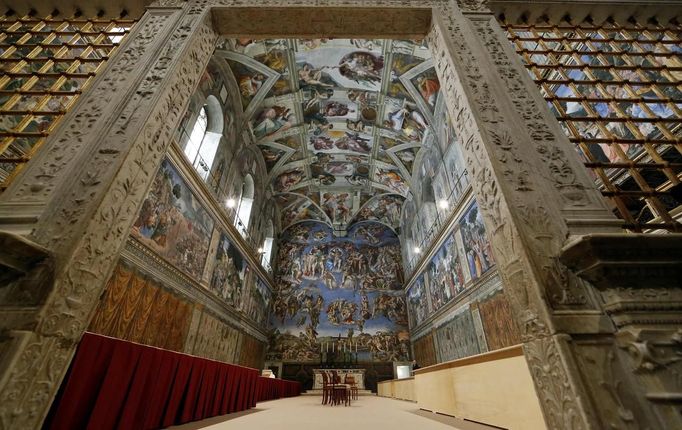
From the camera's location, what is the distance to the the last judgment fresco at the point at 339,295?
15695 mm

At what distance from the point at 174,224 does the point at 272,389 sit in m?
5.86

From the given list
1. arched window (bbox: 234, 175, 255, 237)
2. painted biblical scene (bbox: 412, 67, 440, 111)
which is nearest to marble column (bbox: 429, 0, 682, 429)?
painted biblical scene (bbox: 412, 67, 440, 111)

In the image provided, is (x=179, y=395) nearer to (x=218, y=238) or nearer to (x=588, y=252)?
(x=588, y=252)

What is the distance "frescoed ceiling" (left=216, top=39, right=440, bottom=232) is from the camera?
10.5m

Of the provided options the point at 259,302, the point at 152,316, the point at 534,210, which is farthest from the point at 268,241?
the point at 534,210

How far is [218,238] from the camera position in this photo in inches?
392

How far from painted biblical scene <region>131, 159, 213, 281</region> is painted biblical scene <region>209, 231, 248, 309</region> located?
39.0 inches

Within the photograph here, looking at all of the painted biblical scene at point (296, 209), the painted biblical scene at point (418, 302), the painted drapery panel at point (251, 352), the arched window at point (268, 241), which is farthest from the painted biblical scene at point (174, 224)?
the painted biblical scene at point (418, 302)

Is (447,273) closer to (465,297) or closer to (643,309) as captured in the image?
(465,297)

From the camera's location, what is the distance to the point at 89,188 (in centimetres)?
225

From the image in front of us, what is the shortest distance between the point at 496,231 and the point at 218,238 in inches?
377

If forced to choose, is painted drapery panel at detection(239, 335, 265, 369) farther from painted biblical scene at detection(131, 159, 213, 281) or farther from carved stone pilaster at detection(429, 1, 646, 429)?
carved stone pilaster at detection(429, 1, 646, 429)

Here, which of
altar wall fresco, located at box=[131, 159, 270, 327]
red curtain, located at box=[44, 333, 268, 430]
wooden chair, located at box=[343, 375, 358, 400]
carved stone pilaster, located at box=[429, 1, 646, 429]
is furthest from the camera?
wooden chair, located at box=[343, 375, 358, 400]

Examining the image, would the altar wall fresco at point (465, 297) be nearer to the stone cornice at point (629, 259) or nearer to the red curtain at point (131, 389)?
the stone cornice at point (629, 259)
